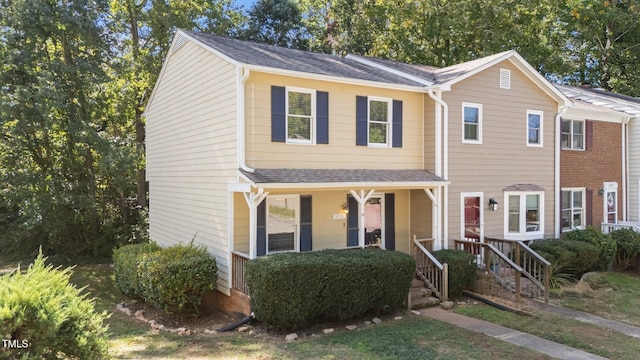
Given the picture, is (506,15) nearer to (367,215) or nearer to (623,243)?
(623,243)

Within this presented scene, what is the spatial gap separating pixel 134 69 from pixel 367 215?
13.7 m

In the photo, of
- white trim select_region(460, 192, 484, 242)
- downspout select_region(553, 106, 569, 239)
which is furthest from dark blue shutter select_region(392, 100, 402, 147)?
downspout select_region(553, 106, 569, 239)

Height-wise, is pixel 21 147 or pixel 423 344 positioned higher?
pixel 21 147

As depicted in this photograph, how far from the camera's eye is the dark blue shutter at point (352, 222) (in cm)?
1258

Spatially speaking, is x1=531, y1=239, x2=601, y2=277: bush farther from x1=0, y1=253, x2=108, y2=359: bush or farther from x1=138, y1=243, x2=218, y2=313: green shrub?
x1=0, y1=253, x2=108, y2=359: bush

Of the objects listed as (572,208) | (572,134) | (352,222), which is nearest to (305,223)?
(352,222)

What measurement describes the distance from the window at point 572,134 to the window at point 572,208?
1.61 meters

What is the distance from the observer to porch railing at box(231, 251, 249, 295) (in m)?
10.2

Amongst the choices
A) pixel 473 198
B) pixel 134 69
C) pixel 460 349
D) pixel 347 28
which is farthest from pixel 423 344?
pixel 347 28

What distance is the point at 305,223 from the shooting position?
466 inches

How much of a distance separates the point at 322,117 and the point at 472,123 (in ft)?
16.7

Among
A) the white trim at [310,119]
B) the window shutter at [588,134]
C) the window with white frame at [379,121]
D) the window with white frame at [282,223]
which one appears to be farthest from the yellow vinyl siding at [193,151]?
the window shutter at [588,134]

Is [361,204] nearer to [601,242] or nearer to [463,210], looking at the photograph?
[463,210]

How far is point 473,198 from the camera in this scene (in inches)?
541
